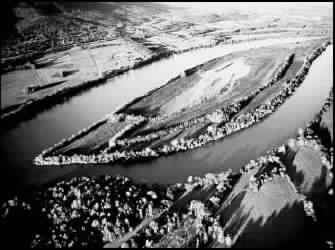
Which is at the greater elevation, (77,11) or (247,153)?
(77,11)

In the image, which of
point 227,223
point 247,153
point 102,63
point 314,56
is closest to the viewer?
point 227,223

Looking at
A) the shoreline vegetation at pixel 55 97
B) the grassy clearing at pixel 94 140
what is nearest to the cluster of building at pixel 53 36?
the shoreline vegetation at pixel 55 97

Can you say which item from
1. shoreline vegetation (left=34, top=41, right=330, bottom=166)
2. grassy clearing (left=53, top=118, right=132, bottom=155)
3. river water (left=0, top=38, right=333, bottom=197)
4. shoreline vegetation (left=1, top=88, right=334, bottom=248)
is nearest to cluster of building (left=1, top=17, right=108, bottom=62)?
river water (left=0, top=38, right=333, bottom=197)

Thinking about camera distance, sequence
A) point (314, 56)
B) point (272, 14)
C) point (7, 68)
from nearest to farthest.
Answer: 1. point (7, 68)
2. point (314, 56)
3. point (272, 14)

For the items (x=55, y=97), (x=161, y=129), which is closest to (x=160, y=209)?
(x=161, y=129)

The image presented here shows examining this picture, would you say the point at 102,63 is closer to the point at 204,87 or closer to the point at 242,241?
the point at 204,87

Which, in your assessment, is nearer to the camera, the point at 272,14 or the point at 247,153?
the point at 247,153

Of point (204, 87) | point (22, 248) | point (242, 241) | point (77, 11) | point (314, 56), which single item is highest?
point (77, 11)

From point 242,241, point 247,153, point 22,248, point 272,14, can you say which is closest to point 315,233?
point 242,241
